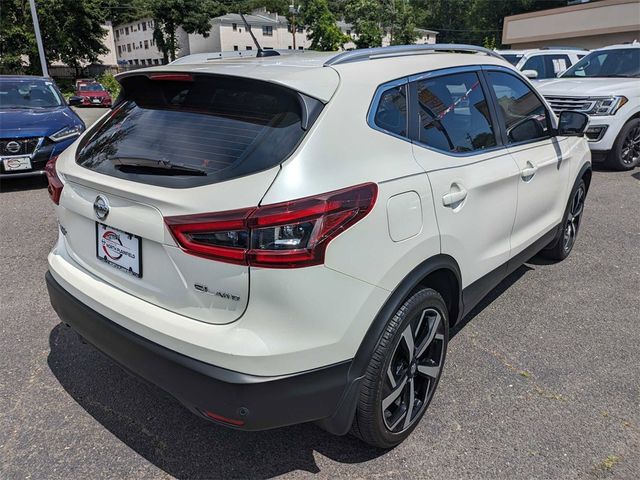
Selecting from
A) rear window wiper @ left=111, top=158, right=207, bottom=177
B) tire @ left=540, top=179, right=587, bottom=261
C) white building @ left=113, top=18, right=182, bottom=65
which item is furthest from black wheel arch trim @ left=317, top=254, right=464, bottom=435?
white building @ left=113, top=18, right=182, bottom=65

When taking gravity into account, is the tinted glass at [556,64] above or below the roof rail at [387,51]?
below

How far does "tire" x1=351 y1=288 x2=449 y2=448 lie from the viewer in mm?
2094

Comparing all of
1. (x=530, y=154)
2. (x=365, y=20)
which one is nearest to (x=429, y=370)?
(x=530, y=154)

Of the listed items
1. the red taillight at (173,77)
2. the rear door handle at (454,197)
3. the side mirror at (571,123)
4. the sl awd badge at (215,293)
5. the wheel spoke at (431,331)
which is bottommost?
the wheel spoke at (431,331)

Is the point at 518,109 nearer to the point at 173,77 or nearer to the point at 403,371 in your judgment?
the point at 403,371

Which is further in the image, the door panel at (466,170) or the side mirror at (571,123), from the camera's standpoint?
the side mirror at (571,123)

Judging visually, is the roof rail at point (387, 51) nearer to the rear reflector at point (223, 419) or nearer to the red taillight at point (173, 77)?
the red taillight at point (173, 77)

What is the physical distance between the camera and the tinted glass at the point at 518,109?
3.21 m

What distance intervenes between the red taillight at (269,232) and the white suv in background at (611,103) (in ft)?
25.6

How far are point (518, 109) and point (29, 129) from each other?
6539 mm

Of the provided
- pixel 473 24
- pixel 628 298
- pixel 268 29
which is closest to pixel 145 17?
pixel 268 29

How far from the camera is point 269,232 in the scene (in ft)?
5.68

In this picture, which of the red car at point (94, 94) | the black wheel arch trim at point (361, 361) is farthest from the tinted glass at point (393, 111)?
the red car at point (94, 94)

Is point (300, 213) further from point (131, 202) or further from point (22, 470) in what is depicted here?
Answer: point (22, 470)
